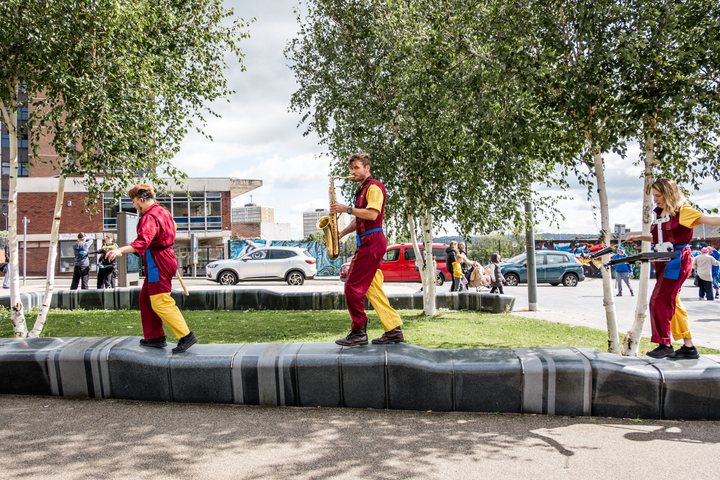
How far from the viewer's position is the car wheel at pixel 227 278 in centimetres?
2119

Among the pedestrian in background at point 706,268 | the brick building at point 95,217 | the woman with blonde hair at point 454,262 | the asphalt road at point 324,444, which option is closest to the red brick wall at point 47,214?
the brick building at point 95,217

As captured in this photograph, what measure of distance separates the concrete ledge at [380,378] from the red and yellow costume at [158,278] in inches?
10.7

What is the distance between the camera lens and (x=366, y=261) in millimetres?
4426

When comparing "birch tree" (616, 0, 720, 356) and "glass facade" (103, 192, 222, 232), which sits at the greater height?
"glass facade" (103, 192, 222, 232)

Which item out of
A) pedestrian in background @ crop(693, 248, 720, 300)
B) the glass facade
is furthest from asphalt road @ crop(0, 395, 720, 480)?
the glass facade

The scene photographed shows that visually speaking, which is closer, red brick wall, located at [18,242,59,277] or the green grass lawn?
the green grass lawn

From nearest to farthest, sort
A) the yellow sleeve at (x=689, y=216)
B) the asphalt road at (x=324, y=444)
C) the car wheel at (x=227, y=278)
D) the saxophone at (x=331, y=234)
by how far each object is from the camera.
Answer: the asphalt road at (x=324, y=444)
the yellow sleeve at (x=689, y=216)
the saxophone at (x=331, y=234)
the car wheel at (x=227, y=278)

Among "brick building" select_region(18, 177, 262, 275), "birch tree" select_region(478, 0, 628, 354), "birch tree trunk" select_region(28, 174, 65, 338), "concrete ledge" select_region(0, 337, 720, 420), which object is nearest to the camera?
"concrete ledge" select_region(0, 337, 720, 420)

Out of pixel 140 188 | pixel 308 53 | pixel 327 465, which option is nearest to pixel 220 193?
pixel 308 53

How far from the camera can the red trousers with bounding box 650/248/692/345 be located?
4383mm

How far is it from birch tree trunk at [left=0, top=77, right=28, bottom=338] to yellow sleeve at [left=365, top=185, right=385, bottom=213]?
5.33 m

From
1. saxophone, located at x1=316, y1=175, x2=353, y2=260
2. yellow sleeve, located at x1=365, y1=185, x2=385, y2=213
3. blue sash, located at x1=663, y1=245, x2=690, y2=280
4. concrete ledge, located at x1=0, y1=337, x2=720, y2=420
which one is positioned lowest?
concrete ledge, located at x1=0, y1=337, x2=720, y2=420

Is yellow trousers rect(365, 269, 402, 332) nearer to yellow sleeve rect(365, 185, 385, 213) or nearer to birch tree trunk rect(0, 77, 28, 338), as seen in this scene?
yellow sleeve rect(365, 185, 385, 213)

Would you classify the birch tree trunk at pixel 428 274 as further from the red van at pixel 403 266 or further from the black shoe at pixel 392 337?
the red van at pixel 403 266
